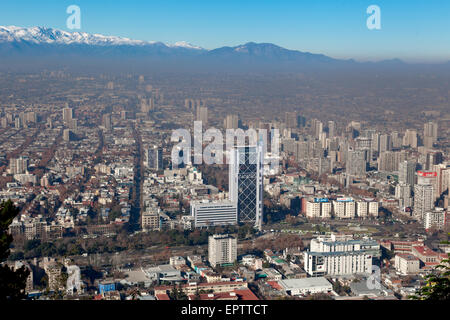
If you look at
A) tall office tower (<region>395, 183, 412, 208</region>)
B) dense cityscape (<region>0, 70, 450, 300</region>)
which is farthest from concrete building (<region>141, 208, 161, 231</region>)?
tall office tower (<region>395, 183, 412, 208</region>)

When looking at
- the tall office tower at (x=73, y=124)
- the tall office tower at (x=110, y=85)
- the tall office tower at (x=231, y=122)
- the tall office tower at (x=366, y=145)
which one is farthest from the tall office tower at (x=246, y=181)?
the tall office tower at (x=110, y=85)

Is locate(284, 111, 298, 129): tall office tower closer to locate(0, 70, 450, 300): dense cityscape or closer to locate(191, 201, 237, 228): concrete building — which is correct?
locate(0, 70, 450, 300): dense cityscape

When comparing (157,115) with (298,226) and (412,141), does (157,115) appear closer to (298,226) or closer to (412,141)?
(412,141)

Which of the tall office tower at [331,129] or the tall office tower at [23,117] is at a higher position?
the tall office tower at [23,117]

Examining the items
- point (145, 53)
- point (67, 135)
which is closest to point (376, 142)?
point (145, 53)

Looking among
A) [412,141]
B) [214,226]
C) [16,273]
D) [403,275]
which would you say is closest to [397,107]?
[412,141]

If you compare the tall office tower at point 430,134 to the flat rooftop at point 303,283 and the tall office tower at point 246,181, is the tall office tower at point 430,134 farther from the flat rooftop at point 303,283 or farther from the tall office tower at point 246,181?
the flat rooftop at point 303,283
